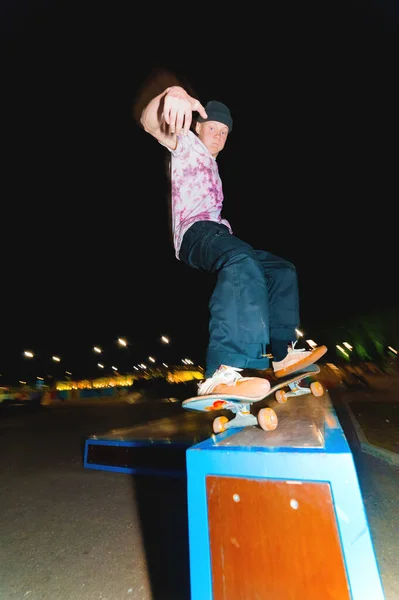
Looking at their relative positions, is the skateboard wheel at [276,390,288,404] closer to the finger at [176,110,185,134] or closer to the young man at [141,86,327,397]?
the young man at [141,86,327,397]

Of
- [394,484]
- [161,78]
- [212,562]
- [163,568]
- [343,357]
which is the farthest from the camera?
[343,357]

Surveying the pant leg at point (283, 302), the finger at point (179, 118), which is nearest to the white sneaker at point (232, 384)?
the pant leg at point (283, 302)

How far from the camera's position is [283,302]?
233 centimetres

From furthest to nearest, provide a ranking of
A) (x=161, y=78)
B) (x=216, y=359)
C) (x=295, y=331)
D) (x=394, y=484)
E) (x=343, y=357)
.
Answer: (x=343, y=357) → (x=394, y=484) → (x=295, y=331) → (x=161, y=78) → (x=216, y=359)

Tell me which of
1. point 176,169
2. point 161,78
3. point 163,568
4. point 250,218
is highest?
point 250,218

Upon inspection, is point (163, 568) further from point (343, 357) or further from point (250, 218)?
point (343, 357)

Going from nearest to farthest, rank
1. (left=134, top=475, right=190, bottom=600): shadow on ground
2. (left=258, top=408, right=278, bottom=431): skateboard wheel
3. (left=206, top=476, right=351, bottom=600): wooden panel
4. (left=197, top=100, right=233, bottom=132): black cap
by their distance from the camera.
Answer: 1. (left=206, top=476, right=351, bottom=600): wooden panel
2. (left=258, top=408, right=278, bottom=431): skateboard wheel
3. (left=134, top=475, right=190, bottom=600): shadow on ground
4. (left=197, top=100, right=233, bottom=132): black cap

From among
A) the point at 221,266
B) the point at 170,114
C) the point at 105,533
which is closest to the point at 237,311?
the point at 221,266

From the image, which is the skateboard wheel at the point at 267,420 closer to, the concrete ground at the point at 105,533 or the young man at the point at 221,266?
the young man at the point at 221,266

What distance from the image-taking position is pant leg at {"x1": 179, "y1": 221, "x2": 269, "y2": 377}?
171 cm

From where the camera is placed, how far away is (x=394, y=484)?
8.53ft

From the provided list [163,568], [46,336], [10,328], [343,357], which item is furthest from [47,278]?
[343,357]

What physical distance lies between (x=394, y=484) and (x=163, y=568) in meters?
2.17

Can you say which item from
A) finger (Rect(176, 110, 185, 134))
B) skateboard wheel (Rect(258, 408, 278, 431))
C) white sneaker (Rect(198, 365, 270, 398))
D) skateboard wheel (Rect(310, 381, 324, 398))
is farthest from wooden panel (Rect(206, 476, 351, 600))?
skateboard wheel (Rect(310, 381, 324, 398))
